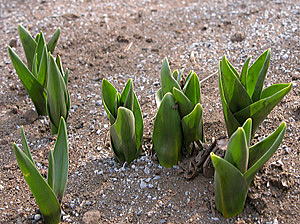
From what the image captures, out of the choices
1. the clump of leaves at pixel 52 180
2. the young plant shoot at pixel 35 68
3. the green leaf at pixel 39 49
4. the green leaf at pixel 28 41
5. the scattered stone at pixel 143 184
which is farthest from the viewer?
the green leaf at pixel 28 41

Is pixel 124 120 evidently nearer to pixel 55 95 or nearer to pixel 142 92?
pixel 55 95

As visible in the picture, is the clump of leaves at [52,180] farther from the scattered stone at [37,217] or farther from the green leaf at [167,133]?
the green leaf at [167,133]

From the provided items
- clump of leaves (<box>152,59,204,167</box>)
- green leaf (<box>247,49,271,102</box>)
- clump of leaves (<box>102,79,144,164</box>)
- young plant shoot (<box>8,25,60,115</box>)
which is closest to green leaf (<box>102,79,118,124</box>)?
clump of leaves (<box>102,79,144,164</box>)

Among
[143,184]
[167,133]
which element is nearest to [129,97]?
[167,133]

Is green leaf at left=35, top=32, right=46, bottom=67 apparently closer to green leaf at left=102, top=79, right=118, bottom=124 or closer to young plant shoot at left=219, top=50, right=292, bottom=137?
green leaf at left=102, top=79, right=118, bottom=124

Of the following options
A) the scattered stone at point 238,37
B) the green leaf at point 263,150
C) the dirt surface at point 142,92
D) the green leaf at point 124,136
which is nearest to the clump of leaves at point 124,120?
the green leaf at point 124,136
